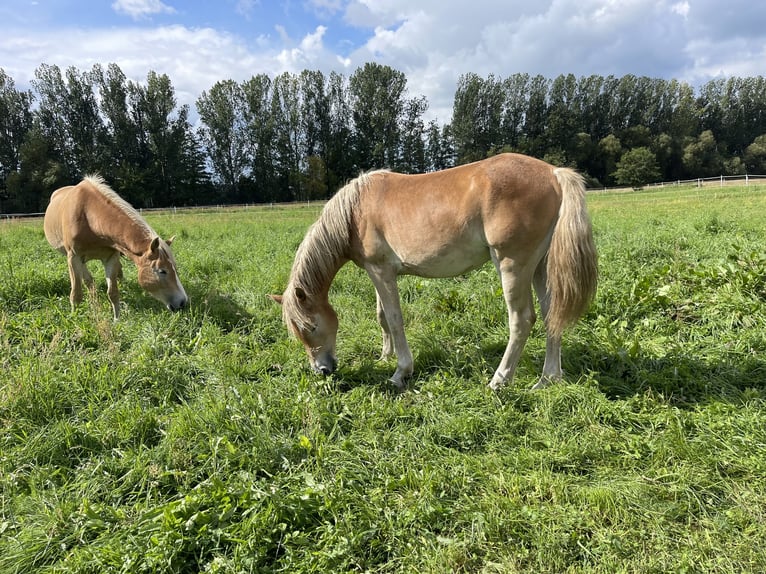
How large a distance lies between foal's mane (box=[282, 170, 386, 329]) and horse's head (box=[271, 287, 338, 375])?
5.1 inches

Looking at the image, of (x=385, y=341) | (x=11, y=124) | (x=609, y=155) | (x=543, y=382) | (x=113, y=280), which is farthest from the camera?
(x=609, y=155)

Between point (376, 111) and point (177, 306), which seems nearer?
point (177, 306)

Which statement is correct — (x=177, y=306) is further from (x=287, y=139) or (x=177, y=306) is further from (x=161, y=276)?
(x=287, y=139)

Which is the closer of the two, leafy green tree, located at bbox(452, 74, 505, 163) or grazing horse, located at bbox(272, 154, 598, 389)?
grazing horse, located at bbox(272, 154, 598, 389)

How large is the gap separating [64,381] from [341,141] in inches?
2280

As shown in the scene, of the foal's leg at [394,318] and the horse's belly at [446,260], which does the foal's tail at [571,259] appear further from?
the foal's leg at [394,318]

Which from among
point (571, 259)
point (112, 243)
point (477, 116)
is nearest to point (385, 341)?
point (571, 259)

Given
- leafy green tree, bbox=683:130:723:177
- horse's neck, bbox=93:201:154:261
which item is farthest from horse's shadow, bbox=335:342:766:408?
leafy green tree, bbox=683:130:723:177

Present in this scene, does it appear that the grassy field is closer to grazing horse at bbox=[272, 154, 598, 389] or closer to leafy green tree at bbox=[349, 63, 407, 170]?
grazing horse at bbox=[272, 154, 598, 389]

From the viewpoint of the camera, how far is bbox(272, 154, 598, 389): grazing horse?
10.9 ft

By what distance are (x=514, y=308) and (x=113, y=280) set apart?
5671 mm

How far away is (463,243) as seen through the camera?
3.55 meters

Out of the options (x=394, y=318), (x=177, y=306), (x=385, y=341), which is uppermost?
(x=394, y=318)

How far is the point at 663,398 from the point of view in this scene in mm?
3201
